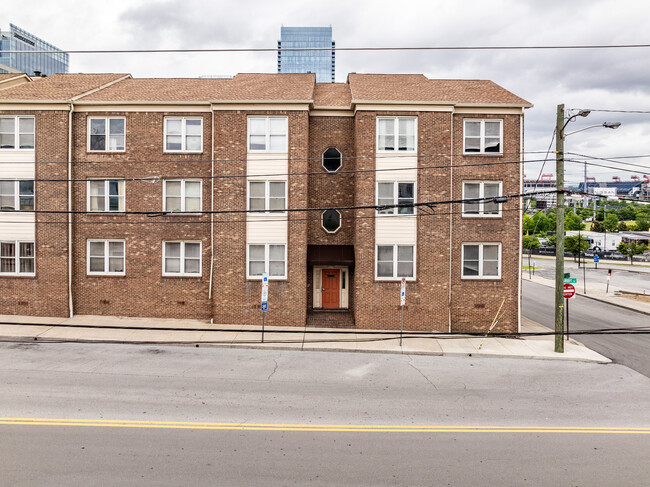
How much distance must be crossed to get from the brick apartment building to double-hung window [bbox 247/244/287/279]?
0.06 meters

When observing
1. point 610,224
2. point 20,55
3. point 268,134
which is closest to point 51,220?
point 268,134

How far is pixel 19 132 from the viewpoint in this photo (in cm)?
1888

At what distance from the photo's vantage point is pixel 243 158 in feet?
60.9

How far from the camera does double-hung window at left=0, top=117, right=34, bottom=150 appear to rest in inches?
742

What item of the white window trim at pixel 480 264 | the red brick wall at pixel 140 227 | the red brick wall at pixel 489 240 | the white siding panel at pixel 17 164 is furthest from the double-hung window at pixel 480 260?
the white siding panel at pixel 17 164

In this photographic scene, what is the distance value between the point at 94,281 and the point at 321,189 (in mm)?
10582

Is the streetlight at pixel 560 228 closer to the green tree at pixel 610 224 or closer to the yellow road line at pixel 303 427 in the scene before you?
the yellow road line at pixel 303 427

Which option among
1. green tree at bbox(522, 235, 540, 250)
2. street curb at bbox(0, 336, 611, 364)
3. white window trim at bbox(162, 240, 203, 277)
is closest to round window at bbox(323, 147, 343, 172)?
white window trim at bbox(162, 240, 203, 277)

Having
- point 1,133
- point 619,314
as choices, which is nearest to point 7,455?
point 1,133

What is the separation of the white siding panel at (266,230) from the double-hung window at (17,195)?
371 inches

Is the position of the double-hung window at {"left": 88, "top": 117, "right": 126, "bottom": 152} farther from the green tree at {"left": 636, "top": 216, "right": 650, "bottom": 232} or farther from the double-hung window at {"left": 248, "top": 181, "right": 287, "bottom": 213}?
the green tree at {"left": 636, "top": 216, "right": 650, "bottom": 232}

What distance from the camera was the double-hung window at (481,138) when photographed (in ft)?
61.7

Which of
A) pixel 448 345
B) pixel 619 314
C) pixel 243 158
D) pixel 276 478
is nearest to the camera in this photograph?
pixel 276 478

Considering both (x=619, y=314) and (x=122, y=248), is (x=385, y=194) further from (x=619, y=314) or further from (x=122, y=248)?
(x=619, y=314)
